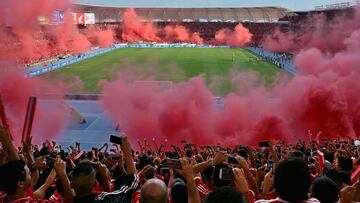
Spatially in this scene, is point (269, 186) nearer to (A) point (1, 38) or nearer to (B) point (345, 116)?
(B) point (345, 116)

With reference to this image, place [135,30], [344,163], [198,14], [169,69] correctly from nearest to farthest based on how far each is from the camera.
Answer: [344,163] < [169,69] < [135,30] < [198,14]

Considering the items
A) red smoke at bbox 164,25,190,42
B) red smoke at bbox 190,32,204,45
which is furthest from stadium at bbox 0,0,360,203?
red smoke at bbox 190,32,204,45

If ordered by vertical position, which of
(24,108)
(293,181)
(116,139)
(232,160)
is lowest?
(24,108)

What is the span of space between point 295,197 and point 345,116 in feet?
59.7

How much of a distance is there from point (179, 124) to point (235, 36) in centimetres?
5556

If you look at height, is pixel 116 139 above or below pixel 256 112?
above

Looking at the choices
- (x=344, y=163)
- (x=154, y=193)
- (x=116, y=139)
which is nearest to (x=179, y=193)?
(x=116, y=139)

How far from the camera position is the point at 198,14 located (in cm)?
8806

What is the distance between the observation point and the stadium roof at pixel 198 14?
8506 cm

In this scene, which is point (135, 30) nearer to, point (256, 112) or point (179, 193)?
point (256, 112)

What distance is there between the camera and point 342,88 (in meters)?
21.1

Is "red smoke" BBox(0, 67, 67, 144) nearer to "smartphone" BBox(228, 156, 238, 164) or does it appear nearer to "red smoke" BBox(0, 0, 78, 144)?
"red smoke" BBox(0, 0, 78, 144)

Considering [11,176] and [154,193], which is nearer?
[154,193]

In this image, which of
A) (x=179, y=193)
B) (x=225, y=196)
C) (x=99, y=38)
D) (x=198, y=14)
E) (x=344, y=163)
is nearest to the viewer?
(x=225, y=196)
